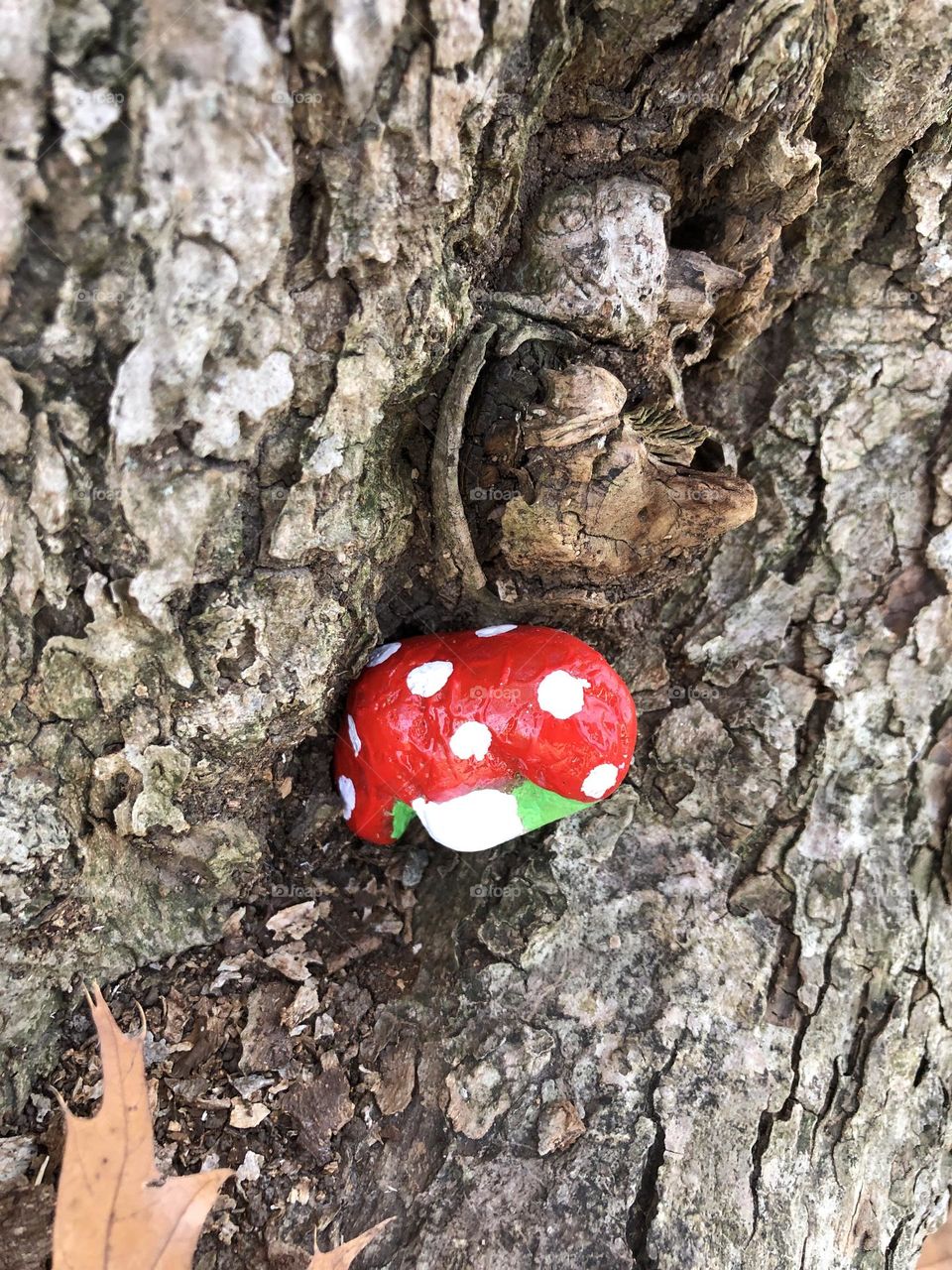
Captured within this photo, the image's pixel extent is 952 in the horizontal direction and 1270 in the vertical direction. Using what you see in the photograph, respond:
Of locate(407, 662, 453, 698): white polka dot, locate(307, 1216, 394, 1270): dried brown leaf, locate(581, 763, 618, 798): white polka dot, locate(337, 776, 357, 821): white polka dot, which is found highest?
locate(407, 662, 453, 698): white polka dot

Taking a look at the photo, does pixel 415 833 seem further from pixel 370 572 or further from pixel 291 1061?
pixel 370 572

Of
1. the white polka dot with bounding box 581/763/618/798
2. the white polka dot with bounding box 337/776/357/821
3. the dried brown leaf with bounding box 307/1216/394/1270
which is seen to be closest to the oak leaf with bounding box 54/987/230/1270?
the dried brown leaf with bounding box 307/1216/394/1270

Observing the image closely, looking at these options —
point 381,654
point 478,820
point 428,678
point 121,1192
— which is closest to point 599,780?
point 478,820

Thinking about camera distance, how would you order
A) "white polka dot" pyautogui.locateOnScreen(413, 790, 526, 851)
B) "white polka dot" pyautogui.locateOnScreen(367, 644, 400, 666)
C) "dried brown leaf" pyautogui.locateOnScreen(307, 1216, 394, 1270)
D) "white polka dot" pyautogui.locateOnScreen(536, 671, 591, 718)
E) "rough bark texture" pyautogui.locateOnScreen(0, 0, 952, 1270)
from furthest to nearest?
"white polka dot" pyautogui.locateOnScreen(367, 644, 400, 666)
"white polka dot" pyautogui.locateOnScreen(413, 790, 526, 851)
"white polka dot" pyautogui.locateOnScreen(536, 671, 591, 718)
"dried brown leaf" pyautogui.locateOnScreen(307, 1216, 394, 1270)
"rough bark texture" pyautogui.locateOnScreen(0, 0, 952, 1270)

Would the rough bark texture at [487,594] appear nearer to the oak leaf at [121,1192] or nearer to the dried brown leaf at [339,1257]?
the dried brown leaf at [339,1257]

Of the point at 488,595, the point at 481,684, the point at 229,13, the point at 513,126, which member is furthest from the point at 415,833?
the point at 229,13

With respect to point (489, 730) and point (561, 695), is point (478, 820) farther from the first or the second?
point (561, 695)

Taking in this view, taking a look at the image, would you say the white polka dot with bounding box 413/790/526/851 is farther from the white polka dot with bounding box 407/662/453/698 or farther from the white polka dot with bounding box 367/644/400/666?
the white polka dot with bounding box 367/644/400/666

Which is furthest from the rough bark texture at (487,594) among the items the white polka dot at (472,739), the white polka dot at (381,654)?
the white polka dot at (472,739)
